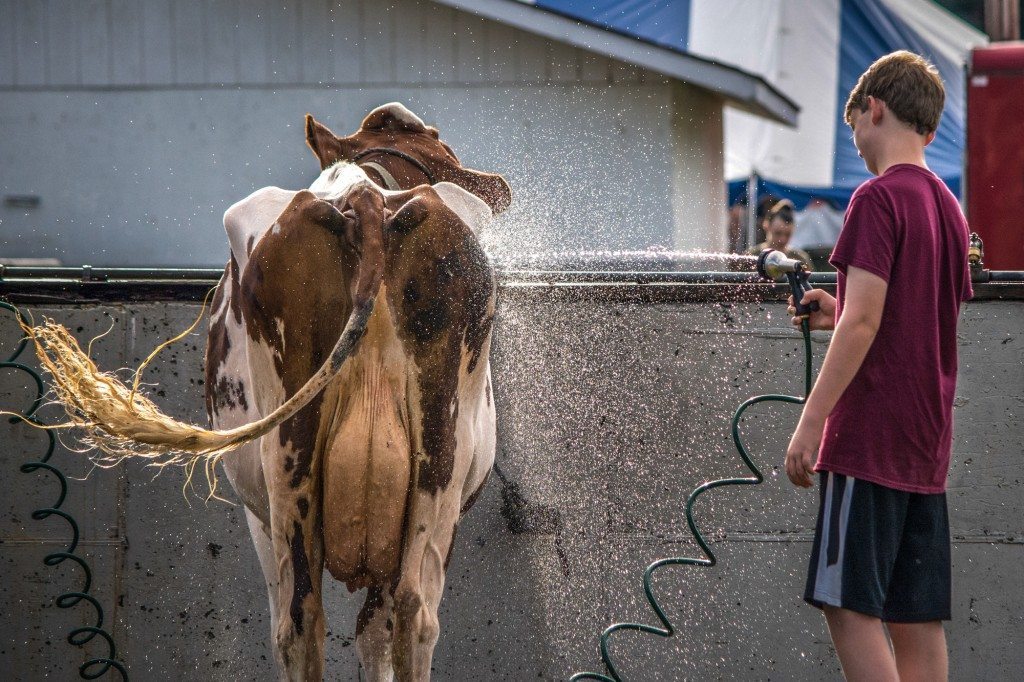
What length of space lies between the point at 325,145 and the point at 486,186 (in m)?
0.53

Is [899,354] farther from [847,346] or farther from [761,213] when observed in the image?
[761,213]

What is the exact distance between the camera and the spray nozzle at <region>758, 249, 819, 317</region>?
2.97 metres

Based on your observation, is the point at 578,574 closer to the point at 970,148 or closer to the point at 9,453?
the point at 9,453

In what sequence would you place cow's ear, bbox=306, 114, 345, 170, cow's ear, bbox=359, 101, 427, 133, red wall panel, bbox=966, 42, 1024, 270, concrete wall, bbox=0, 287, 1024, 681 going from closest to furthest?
cow's ear, bbox=306, 114, 345, 170 < cow's ear, bbox=359, 101, 427, 133 < concrete wall, bbox=0, 287, 1024, 681 < red wall panel, bbox=966, 42, 1024, 270

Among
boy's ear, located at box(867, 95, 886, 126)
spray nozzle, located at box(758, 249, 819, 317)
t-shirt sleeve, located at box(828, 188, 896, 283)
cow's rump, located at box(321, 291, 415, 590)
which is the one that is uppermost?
boy's ear, located at box(867, 95, 886, 126)

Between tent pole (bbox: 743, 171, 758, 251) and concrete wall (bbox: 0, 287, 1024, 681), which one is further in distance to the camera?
tent pole (bbox: 743, 171, 758, 251)

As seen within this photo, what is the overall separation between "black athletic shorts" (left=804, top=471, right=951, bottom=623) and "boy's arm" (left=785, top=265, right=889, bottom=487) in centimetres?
13

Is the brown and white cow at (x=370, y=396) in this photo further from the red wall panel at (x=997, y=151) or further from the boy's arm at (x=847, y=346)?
the red wall panel at (x=997, y=151)

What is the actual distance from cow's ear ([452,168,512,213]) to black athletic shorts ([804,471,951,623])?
1470 mm

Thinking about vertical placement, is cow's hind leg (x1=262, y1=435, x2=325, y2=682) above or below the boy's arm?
below

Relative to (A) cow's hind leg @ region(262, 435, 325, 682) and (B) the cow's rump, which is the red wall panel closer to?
(B) the cow's rump

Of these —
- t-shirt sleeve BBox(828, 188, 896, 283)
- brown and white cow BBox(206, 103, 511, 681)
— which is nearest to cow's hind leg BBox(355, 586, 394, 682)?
brown and white cow BBox(206, 103, 511, 681)

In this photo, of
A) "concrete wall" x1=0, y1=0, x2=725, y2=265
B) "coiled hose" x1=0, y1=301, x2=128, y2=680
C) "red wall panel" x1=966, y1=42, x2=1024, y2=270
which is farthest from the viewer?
"concrete wall" x1=0, y1=0, x2=725, y2=265

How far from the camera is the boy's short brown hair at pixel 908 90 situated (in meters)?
2.69
